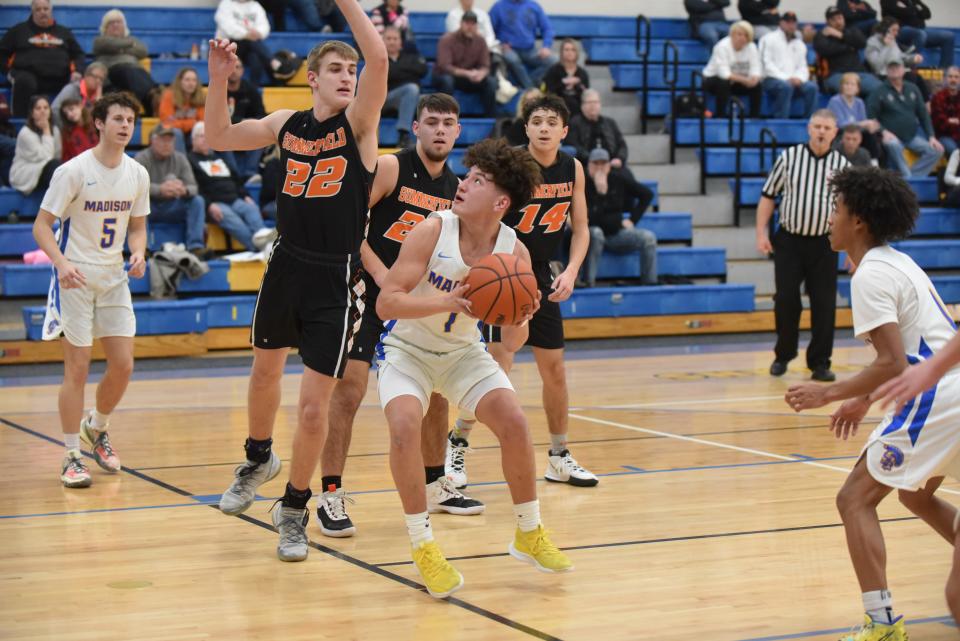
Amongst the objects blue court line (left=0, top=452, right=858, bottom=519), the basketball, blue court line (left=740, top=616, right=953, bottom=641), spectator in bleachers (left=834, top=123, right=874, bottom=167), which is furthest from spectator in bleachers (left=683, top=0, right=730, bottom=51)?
blue court line (left=740, top=616, right=953, bottom=641)

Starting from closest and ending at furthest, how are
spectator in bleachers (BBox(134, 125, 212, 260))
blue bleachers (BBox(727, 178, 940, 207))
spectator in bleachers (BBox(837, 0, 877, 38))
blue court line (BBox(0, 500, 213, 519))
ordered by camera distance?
blue court line (BBox(0, 500, 213, 519))
spectator in bleachers (BBox(134, 125, 212, 260))
blue bleachers (BBox(727, 178, 940, 207))
spectator in bleachers (BBox(837, 0, 877, 38))

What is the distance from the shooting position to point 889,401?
134 inches

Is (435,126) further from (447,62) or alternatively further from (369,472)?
(447,62)

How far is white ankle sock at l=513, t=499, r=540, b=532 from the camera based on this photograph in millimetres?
4695

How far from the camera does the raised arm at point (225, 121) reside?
5051 mm

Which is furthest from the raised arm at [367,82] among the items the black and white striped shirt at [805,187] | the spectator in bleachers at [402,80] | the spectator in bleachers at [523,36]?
the spectator in bleachers at [523,36]

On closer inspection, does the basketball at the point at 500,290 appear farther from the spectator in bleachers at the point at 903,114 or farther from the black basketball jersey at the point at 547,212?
the spectator in bleachers at the point at 903,114

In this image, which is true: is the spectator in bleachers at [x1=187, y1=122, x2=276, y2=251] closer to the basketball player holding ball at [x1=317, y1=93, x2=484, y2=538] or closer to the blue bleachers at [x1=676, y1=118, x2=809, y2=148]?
the blue bleachers at [x1=676, y1=118, x2=809, y2=148]

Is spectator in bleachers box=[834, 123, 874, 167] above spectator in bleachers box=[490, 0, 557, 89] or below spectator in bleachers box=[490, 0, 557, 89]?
below

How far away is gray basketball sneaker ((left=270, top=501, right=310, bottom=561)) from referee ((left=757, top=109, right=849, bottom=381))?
242 inches

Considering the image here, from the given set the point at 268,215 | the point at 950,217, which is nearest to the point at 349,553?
the point at 268,215

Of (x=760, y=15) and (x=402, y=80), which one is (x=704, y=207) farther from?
(x=402, y=80)

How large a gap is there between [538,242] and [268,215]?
702 cm

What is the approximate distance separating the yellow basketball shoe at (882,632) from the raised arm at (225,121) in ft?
9.37
